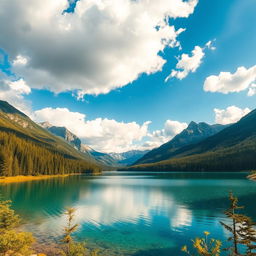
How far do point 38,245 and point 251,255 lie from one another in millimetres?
28613

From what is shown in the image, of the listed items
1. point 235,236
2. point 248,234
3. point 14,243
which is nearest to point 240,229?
point 248,234

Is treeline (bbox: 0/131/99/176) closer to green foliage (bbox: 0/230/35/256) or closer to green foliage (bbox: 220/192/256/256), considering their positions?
green foliage (bbox: 0/230/35/256)

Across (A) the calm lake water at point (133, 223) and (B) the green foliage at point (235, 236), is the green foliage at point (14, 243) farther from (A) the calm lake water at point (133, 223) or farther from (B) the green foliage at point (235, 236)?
(B) the green foliage at point (235, 236)

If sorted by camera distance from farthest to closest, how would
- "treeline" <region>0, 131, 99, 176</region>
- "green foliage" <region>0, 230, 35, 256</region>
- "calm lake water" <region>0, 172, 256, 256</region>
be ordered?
"treeline" <region>0, 131, 99, 176</region> < "calm lake water" <region>0, 172, 256, 256</region> < "green foliage" <region>0, 230, 35, 256</region>

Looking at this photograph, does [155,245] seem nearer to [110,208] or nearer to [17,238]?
[17,238]

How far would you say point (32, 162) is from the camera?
15425cm

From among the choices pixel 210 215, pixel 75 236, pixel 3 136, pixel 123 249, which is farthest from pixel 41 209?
pixel 3 136

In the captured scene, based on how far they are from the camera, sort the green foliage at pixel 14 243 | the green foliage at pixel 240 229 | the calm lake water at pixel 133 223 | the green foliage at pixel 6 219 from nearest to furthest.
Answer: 1. the green foliage at pixel 240 229
2. the green foliage at pixel 14 243
3. the green foliage at pixel 6 219
4. the calm lake water at pixel 133 223

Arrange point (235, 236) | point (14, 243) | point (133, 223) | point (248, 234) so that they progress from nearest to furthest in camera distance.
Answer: point (248, 234) < point (235, 236) < point (14, 243) < point (133, 223)

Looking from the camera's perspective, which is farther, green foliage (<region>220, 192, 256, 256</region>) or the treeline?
the treeline

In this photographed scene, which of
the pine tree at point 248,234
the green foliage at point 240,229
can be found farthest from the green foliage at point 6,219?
the pine tree at point 248,234

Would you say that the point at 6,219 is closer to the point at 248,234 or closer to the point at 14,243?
the point at 14,243

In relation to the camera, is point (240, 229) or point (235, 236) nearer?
point (240, 229)

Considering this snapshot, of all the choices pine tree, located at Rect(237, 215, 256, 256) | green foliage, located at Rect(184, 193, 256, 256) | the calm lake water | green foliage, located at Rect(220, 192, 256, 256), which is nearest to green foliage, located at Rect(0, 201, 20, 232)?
the calm lake water
